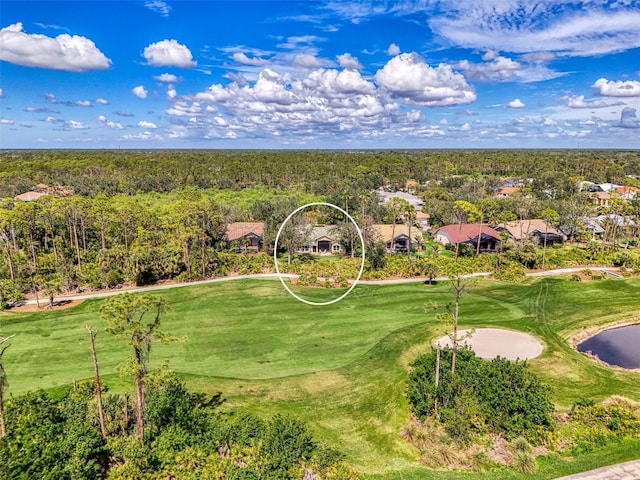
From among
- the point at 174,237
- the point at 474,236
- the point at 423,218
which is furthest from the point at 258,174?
the point at 174,237

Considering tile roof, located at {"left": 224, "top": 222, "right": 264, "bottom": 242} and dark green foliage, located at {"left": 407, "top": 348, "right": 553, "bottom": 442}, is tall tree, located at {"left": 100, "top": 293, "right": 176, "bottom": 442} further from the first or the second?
tile roof, located at {"left": 224, "top": 222, "right": 264, "bottom": 242}

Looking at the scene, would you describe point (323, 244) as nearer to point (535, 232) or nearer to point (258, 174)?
point (535, 232)

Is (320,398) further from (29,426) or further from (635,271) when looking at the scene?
(635,271)

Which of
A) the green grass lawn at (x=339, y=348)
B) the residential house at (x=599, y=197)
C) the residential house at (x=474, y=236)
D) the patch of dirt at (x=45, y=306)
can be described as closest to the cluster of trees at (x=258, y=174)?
the residential house at (x=599, y=197)

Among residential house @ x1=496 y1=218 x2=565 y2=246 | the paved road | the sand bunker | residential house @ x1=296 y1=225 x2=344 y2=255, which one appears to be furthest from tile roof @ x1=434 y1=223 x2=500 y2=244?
the paved road

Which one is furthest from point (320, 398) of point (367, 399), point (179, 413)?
point (179, 413)

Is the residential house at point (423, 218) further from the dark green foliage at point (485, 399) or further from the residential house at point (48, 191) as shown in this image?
the residential house at point (48, 191)
